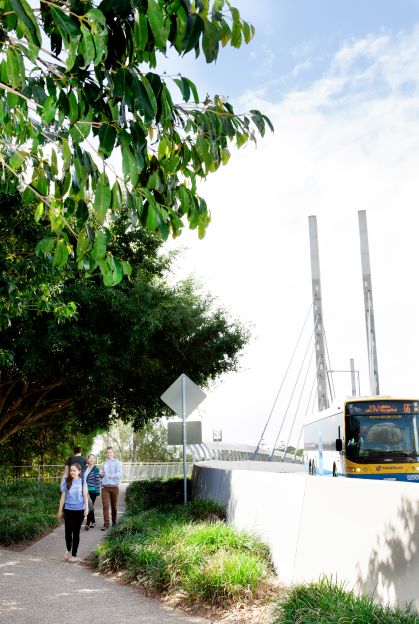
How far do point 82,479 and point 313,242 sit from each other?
23306 mm

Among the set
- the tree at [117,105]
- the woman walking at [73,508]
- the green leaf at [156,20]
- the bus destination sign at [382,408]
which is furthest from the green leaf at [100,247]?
the bus destination sign at [382,408]

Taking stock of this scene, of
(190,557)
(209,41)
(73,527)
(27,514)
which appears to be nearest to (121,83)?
(209,41)

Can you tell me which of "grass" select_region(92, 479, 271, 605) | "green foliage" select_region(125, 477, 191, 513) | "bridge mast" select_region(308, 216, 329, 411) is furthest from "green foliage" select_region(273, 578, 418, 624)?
"bridge mast" select_region(308, 216, 329, 411)

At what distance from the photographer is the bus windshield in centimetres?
1894

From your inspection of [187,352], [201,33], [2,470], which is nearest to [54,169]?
[201,33]

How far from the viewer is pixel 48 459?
4634 cm

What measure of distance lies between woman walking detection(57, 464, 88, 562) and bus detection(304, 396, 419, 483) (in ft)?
29.2

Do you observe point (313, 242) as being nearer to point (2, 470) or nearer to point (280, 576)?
point (2, 470)

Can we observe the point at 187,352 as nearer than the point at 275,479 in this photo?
No

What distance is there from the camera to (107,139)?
424 cm

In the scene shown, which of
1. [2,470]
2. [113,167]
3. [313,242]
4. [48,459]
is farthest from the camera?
[48,459]

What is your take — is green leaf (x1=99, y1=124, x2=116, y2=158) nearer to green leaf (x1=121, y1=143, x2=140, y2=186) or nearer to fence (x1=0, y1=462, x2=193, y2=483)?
green leaf (x1=121, y1=143, x2=140, y2=186)

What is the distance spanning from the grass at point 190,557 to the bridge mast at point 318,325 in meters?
17.0

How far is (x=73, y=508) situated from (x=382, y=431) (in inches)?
388
